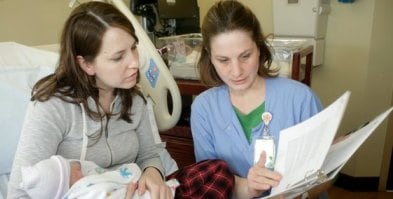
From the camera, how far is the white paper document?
0.81 m

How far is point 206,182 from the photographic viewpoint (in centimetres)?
110

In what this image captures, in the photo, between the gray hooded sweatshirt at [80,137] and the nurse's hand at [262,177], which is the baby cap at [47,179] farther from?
the nurse's hand at [262,177]

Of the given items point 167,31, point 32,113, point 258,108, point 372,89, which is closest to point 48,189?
point 32,113

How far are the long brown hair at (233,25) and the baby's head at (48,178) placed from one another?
64cm

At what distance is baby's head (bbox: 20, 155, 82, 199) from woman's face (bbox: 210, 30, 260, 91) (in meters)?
0.58

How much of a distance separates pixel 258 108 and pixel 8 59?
1015mm

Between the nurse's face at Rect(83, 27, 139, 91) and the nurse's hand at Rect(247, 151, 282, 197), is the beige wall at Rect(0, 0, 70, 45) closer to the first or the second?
the nurse's face at Rect(83, 27, 139, 91)

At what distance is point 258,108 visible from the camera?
131cm

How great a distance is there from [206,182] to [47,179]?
0.45m

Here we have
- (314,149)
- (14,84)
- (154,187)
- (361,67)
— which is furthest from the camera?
(361,67)

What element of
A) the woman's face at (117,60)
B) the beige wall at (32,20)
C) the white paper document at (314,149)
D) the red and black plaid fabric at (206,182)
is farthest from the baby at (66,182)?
the beige wall at (32,20)

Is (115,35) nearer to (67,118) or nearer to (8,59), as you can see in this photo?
(67,118)

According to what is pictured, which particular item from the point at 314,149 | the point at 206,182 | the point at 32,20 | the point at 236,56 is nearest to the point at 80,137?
the point at 206,182

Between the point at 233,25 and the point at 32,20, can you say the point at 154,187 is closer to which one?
the point at 233,25
